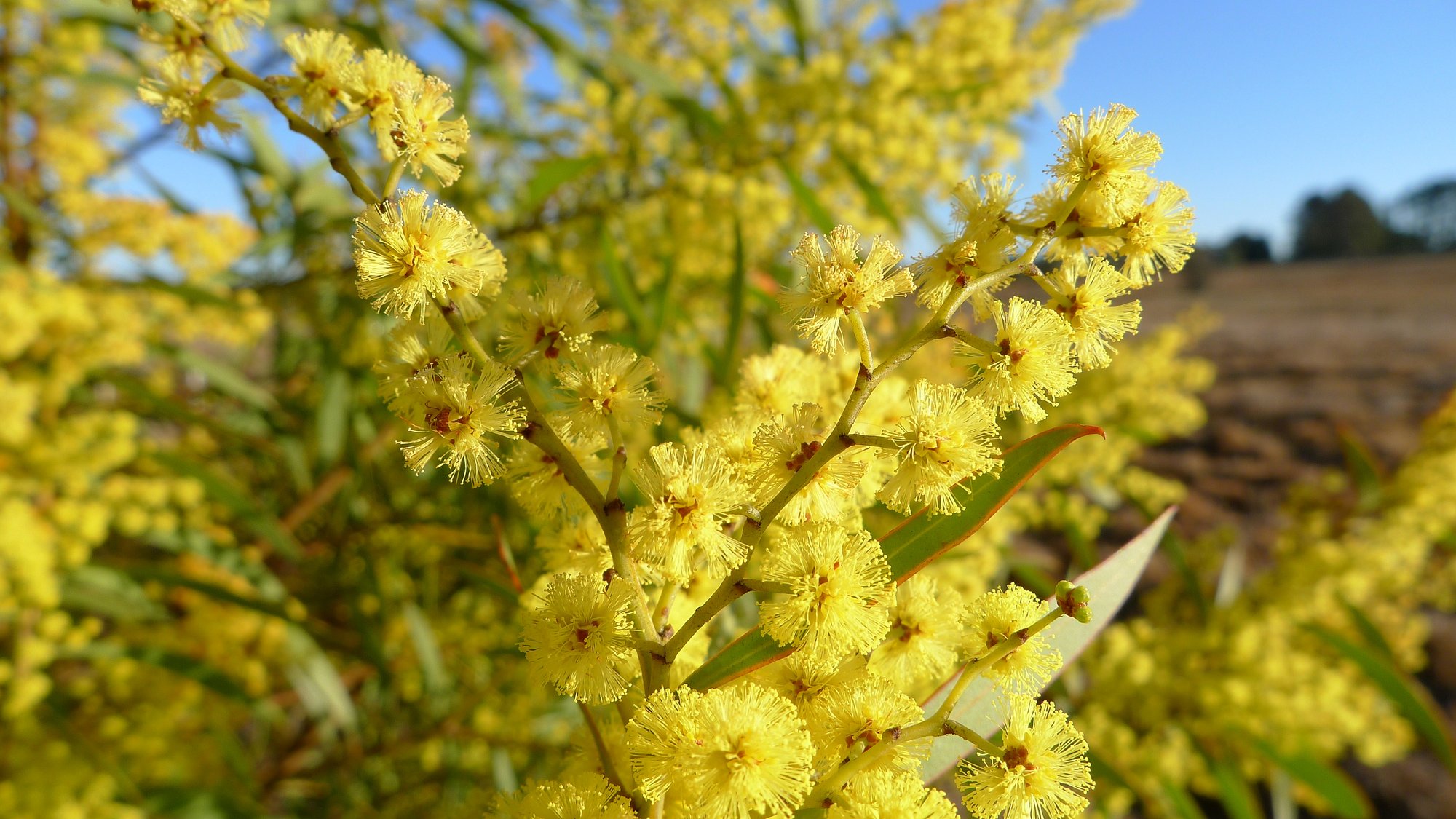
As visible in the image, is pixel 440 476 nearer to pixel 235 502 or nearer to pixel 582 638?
pixel 235 502

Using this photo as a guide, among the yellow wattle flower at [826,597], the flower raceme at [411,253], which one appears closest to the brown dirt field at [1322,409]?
the yellow wattle flower at [826,597]

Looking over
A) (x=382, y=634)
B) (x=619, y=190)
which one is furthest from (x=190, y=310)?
(x=619, y=190)

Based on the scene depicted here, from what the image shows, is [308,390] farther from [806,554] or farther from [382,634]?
[806,554]

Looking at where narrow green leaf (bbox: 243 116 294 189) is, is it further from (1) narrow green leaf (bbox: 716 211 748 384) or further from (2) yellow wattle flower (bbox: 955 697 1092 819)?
(2) yellow wattle flower (bbox: 955 697 1092 819)

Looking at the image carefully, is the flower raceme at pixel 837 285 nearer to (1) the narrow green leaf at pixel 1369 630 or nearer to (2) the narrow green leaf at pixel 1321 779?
(2) the narrow green leaf at pixel 1321 779

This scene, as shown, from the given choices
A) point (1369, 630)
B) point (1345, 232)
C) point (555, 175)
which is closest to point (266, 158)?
point (555, 175)
